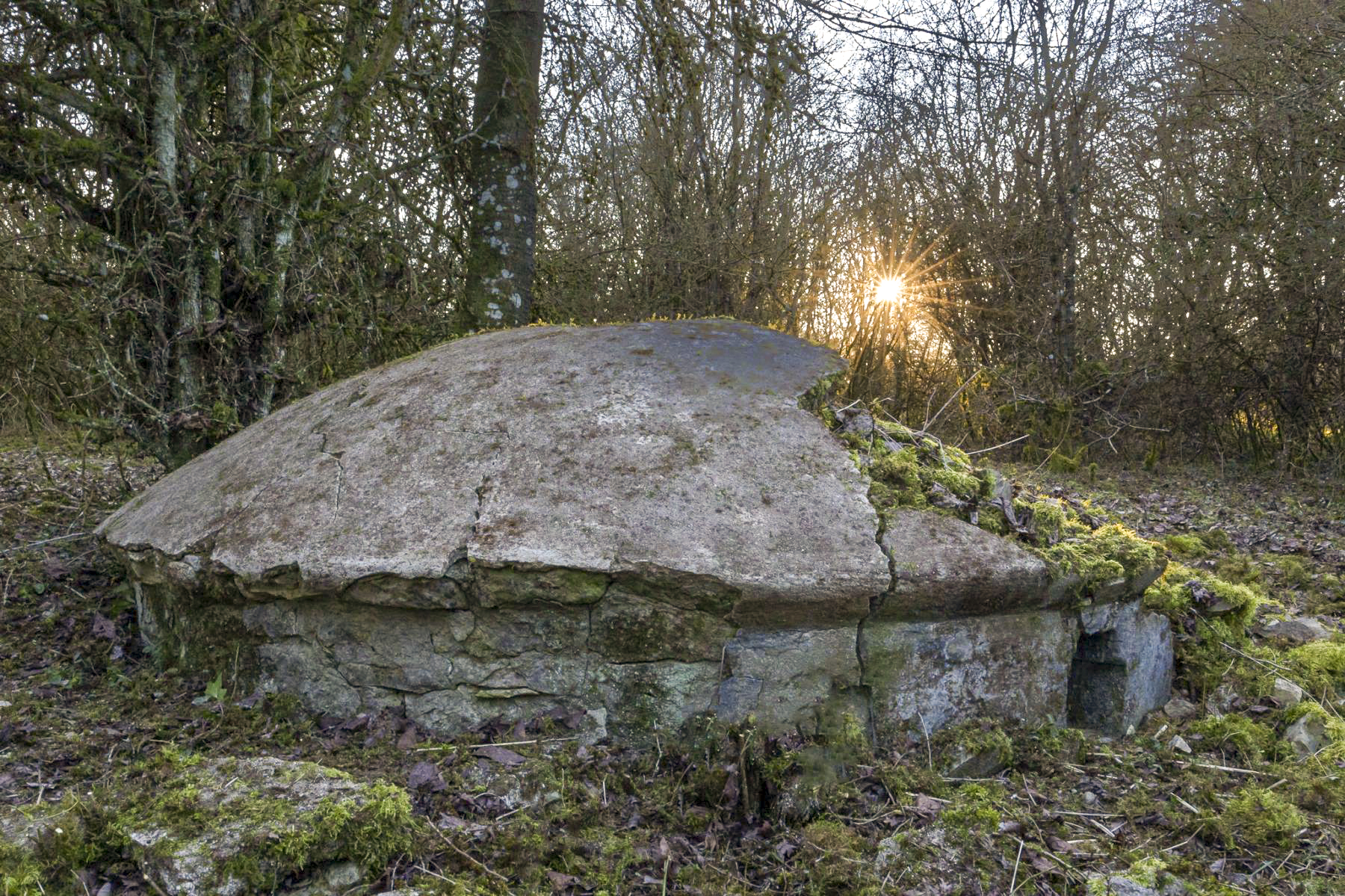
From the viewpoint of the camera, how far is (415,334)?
18.4ft

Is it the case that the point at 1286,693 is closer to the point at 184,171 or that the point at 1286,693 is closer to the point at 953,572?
the point at 953,572

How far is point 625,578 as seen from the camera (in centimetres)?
258

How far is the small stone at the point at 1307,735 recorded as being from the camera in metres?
2.92

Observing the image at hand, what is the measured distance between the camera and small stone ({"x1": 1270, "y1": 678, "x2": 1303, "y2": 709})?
10.4 ft

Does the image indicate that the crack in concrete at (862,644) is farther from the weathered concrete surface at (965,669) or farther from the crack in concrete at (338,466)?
the crack in concrete at (338,466)

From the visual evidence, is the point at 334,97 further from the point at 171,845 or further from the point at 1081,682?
the point at 1081,682

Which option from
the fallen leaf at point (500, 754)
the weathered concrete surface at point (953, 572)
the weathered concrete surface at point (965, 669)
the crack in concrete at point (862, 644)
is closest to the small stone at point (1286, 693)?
the weathered concrete surface at point (965, 669)

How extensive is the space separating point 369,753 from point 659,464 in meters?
1.21

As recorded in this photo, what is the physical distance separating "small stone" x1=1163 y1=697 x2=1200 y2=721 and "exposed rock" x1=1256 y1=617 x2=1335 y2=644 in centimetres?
81

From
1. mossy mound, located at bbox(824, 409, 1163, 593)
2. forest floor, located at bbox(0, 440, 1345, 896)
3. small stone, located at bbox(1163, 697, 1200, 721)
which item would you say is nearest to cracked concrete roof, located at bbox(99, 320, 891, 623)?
mossy mound, located at bbox(824, 409, 1163, 593)

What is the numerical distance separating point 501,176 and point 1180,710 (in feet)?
16.2

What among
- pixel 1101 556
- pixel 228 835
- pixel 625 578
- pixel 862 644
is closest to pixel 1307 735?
pixel 1101 556

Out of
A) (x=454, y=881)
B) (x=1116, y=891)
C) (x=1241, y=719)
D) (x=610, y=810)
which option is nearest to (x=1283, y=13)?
(x=1241, y=719)

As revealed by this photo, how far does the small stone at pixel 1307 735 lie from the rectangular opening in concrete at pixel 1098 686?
0.54 m
